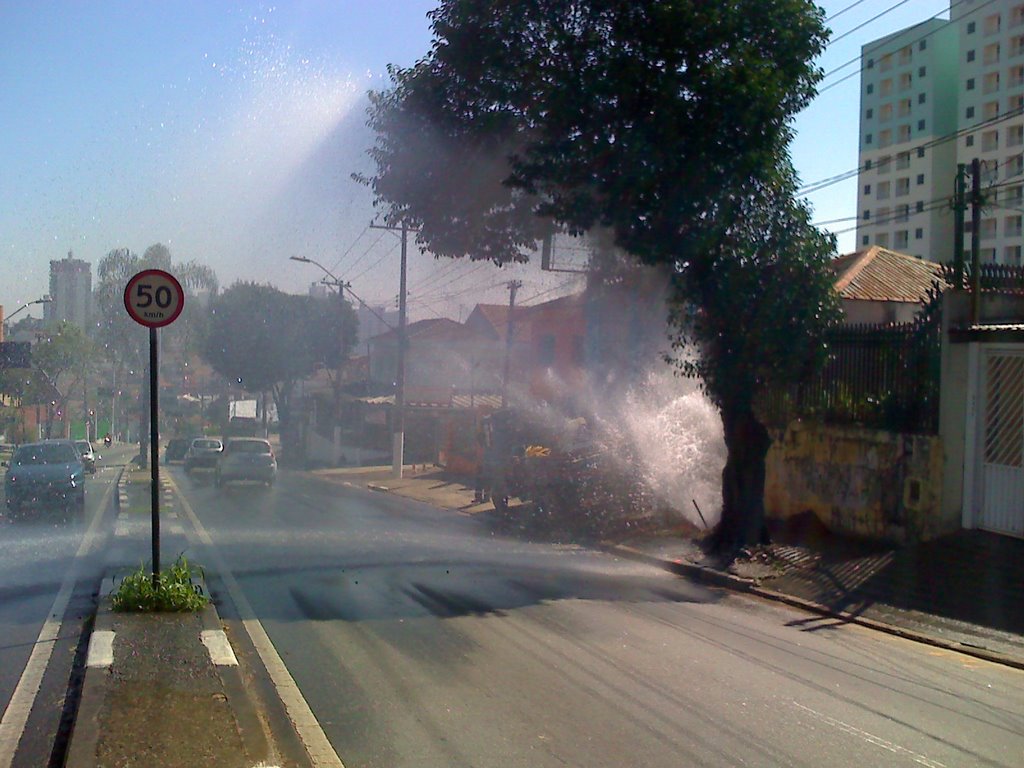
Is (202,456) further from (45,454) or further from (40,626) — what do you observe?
(40,626)

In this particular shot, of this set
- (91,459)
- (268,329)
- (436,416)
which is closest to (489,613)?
(91,459)

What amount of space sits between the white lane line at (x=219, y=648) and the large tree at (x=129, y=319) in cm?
2198

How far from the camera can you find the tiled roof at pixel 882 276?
24500mm

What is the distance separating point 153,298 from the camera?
9.31 m

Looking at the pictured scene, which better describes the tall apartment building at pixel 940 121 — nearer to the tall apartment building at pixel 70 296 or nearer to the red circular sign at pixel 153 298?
the red circular sign at pixel 153 298

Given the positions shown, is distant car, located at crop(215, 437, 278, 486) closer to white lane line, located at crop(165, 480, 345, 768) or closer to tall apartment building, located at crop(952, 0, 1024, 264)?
white lane line, located at crop(165, 480, 345, 768)

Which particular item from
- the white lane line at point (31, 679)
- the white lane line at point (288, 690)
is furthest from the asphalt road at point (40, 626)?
the white lane line at point (288, 690)

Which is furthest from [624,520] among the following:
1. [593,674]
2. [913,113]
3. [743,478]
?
[913,113]

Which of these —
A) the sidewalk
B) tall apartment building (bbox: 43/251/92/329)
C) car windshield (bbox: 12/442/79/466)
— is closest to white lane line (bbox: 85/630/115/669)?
the sidewalk

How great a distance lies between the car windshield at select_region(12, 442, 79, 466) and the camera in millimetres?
20856

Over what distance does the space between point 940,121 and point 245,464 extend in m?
25.3

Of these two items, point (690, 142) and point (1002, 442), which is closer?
point (1002, 442)

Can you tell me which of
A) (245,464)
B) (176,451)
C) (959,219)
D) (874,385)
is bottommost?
(176,451)

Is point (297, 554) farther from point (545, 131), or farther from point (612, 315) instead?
point (612, 315)
